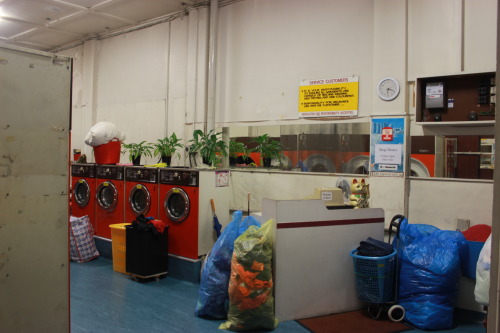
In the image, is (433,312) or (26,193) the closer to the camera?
(26,193)

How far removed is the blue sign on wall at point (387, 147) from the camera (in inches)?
156

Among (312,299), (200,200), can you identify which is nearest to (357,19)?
(200,200)

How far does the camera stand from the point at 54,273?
2.21 metres

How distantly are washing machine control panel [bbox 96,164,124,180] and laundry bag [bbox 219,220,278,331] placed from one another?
8.99 ft

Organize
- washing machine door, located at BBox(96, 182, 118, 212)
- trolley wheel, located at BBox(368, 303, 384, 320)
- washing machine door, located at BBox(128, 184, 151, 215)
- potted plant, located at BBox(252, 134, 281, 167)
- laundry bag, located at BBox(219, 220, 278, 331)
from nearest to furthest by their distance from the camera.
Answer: laundry bag, located at BBox(219, 220, 278, 331) < trolley wheel, located at BBox(368, 303, 384, 320) < potted plant, located at BBox(252, 134, 281, 167) < washing machine door, located at BBox(128, 184, 151, 215) < washing machine door, located at BBox(96, 182, 118, 212)

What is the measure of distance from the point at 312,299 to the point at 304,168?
5.51 feet

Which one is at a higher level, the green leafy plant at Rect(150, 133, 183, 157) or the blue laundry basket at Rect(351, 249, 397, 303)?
the green leafy plant at Rect(150, 133, 183, 157)

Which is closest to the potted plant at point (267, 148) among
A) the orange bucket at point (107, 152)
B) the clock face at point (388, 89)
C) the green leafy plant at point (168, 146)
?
the green leafy plant at point (168, 146)

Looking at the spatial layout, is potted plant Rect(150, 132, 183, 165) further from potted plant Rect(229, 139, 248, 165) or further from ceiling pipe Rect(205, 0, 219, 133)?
potted plant Rect(229, 139, 248, 165)

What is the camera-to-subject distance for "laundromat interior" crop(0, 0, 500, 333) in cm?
219

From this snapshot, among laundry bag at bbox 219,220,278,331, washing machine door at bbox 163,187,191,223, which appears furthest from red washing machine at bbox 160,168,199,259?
laundry bag at bbox 219,220,278,331

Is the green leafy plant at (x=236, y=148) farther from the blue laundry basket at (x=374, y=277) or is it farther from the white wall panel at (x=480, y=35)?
the white wall panel at (x=480, y=35)

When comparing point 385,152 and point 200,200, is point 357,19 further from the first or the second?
point 200,200

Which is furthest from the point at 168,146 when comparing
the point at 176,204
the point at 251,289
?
the point at 251,289
